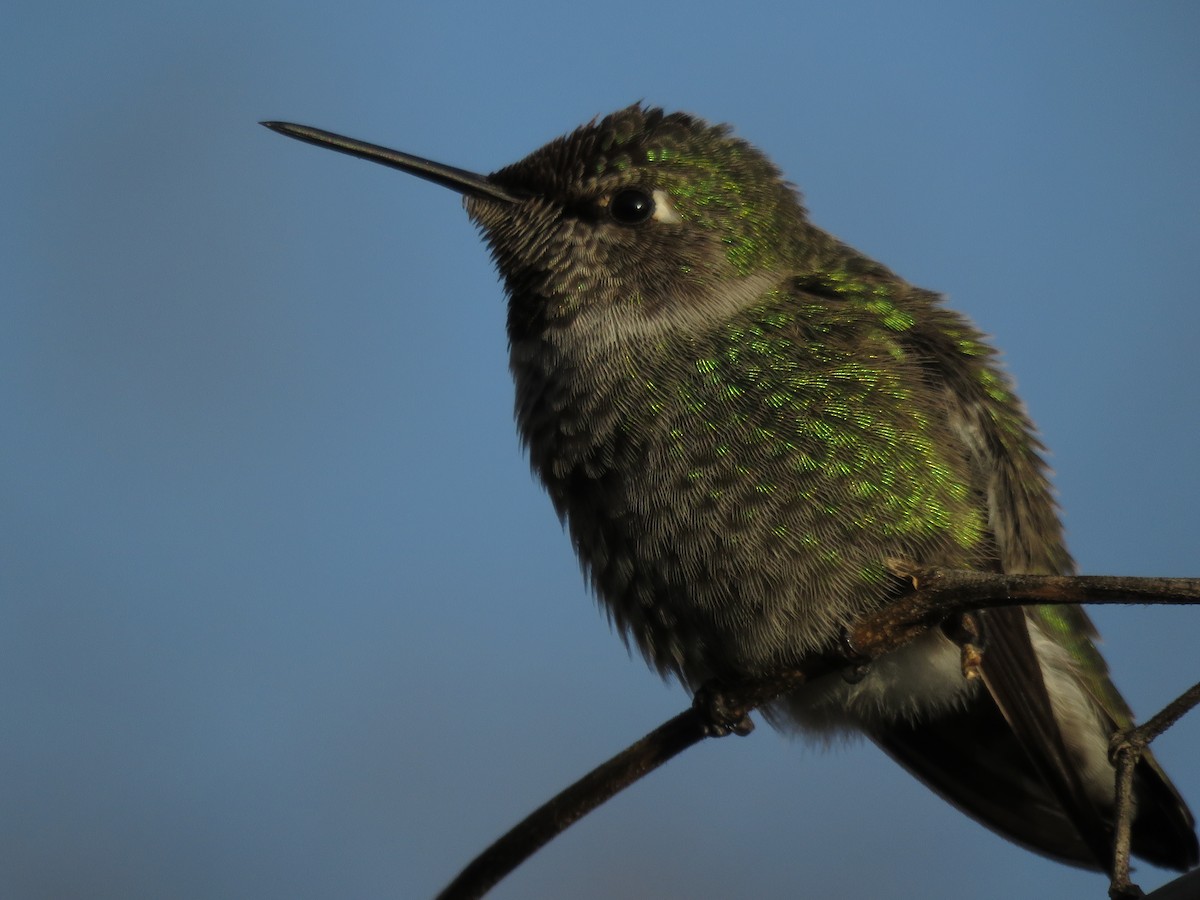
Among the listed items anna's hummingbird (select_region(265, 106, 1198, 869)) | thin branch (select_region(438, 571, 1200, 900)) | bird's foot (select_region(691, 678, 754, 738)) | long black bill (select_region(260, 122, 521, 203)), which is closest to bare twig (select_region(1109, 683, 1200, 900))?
thin branch (select_region(438, 571, 1200, 900))

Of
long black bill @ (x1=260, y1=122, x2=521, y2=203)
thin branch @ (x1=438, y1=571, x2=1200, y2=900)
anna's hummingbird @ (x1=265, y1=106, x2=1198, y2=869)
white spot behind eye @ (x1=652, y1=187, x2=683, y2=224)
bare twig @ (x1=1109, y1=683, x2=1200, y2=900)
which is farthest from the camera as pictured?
white spot behind eye @ (x1=652, y1=187, x2=683, y2=224)

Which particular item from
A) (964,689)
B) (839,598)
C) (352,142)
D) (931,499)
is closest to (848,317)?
(931,499)

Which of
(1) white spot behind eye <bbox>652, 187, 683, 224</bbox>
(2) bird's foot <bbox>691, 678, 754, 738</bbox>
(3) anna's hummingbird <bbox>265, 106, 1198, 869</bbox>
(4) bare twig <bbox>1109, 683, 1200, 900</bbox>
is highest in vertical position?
(1) white spot behind eye <bbox>652, 187, 683, 224</bbox>

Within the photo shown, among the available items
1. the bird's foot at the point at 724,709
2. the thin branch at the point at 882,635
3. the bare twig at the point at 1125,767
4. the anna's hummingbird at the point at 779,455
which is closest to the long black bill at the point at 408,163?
the anna's hummingbird at the point at 779,455

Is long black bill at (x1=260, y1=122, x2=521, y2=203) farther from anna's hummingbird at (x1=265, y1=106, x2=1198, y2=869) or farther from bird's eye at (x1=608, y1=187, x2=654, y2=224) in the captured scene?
bird's eye at (x1=608, y1=187, x2=654, y2=224)

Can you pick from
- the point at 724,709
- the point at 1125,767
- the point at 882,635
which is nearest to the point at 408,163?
the point at 724,709

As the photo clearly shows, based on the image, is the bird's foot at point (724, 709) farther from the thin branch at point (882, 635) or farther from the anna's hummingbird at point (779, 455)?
the thin branch at point (882, 635)

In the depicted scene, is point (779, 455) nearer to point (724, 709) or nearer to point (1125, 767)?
point (724, 709)

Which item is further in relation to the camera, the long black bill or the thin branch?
the long black bill
